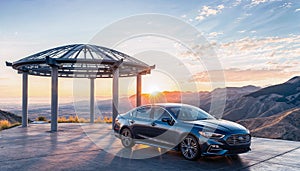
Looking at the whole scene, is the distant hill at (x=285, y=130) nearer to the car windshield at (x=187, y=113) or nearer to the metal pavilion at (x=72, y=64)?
the car windshield at (x=187, y=113)

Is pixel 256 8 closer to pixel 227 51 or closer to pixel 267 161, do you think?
pixel 227 51

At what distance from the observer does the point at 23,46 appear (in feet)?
66.8

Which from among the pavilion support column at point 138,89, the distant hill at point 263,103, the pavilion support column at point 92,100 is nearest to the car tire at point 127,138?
the pavilion support column at point 138,89

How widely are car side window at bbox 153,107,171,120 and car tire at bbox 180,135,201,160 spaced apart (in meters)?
1.01

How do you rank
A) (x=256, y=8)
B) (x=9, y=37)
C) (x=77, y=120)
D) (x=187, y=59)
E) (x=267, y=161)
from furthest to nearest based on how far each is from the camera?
(x=77, y=120), (x=187, y=59), (x=9, y=37), (x=256, y=8), (x=267, y=161)

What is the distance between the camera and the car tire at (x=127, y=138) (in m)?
9.98

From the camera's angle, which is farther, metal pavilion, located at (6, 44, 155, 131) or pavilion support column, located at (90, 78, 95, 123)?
pavilion support column, located at (90, 78, 95, 123)

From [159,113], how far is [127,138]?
160cm

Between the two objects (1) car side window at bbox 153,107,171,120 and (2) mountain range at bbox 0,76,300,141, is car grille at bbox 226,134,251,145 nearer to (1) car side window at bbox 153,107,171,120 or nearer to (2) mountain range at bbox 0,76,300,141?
(1) car side window at bbox 153,107,171,120

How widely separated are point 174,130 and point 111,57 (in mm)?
8705

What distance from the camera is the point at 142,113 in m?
9.91

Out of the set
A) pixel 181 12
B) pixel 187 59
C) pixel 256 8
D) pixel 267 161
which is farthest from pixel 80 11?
pixel 267 161

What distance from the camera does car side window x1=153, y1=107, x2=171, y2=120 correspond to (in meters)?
9.08

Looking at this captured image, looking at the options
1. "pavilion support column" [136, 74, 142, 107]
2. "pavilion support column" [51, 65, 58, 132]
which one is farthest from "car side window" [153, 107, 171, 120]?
"pavilion support column" [136, 74, 142, 107]
